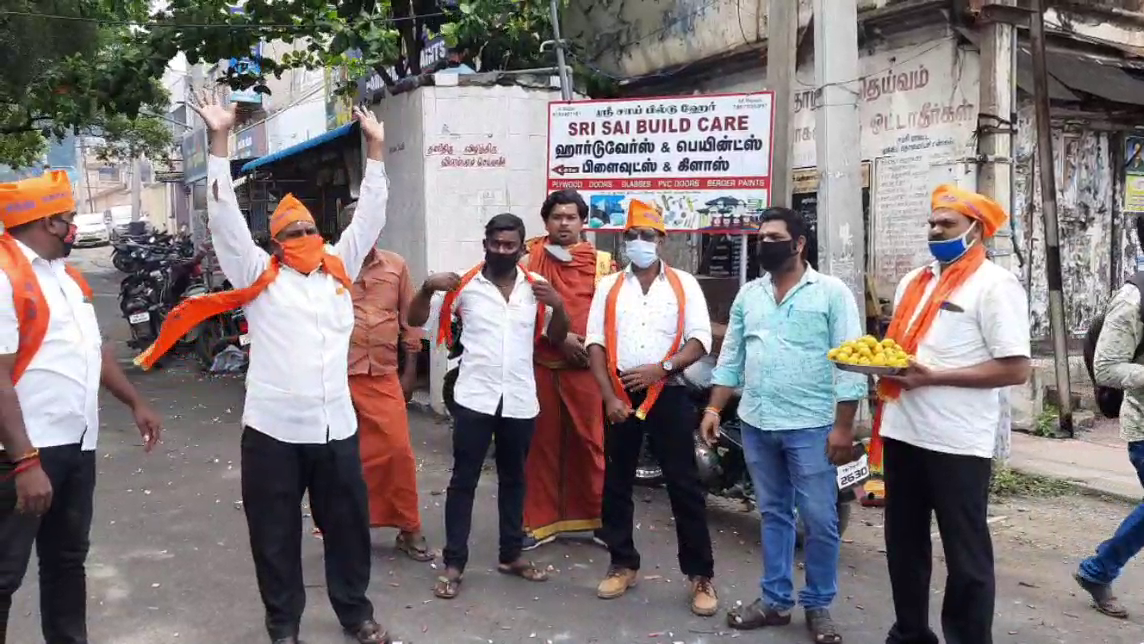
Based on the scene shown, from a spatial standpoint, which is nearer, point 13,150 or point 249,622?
point 249,622

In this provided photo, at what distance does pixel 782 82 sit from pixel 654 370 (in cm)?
282

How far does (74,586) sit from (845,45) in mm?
A: 4750

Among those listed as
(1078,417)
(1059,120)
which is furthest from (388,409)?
(1059,120)

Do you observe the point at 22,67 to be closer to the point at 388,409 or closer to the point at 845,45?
the point at 388,409

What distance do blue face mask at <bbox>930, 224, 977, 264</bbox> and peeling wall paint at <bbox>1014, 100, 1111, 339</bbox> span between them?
4966 millimetres

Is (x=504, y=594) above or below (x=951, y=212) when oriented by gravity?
below

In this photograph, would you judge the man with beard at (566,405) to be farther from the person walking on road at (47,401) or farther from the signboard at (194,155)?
the signboard at (194,155)

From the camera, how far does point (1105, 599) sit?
4.30 metres

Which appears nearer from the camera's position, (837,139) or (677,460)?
(677,460)

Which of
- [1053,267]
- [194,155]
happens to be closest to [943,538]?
[1053,267]

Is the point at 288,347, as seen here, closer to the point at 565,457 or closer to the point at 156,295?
the point at 565,457

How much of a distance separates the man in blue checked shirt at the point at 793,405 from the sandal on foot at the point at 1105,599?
4.12ft

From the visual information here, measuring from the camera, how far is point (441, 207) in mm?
8445

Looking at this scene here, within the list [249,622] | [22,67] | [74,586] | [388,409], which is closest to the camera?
[74,586]
